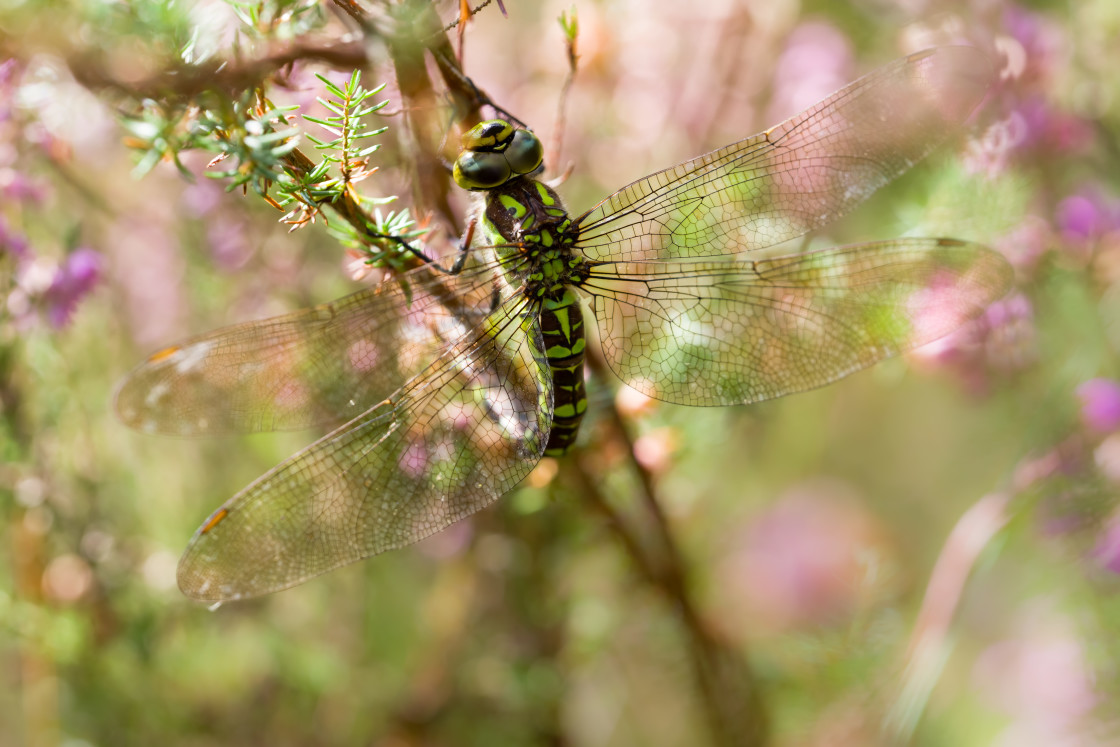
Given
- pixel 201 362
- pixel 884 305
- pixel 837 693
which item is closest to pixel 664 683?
pixel 837 693

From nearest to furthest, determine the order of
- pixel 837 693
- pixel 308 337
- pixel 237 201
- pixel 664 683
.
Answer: pixel 308 337
pixel 237 201
pixel 837 693
pixel 664 683

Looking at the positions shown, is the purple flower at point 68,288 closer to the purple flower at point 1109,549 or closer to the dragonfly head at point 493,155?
the dragonfly head at point 493,155

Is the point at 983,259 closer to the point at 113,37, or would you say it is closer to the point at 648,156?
the point at 648,156

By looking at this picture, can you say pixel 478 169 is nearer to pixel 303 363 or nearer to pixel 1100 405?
pixel 303 363

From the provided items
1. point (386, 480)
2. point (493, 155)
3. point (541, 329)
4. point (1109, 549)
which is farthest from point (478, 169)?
point (1109, 549)

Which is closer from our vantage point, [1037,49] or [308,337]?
[308,337]

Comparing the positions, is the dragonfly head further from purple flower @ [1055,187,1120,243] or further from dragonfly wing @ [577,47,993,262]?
purple flower @ [1055,187,1120,243]

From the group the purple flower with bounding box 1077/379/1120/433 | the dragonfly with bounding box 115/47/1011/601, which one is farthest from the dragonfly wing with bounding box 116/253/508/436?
the purple flower with bounding box 1077/379/1120/433
